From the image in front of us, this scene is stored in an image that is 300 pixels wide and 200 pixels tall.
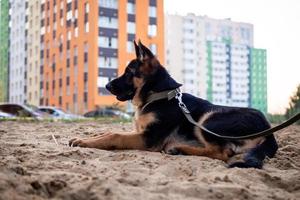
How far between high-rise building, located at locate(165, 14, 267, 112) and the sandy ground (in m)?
→ 42.3

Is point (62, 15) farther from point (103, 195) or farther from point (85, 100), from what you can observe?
point (103, 195)

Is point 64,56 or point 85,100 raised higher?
point 64,56

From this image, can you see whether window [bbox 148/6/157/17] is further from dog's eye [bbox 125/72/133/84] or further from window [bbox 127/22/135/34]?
dog's eye [bbox 125/72/133/84]

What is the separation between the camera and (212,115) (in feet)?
10.2

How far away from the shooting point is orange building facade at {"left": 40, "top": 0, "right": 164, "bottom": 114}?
76.6 feet

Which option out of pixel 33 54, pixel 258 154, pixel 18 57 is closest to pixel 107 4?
pixel 33 54

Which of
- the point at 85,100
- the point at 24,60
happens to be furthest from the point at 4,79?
the point at 85,100

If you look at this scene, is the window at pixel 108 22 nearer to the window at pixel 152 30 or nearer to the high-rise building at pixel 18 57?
the window at pixel 152 30

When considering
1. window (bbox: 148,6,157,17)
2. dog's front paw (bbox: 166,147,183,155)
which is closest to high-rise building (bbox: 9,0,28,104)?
window (bbox: 148,6,157,17)

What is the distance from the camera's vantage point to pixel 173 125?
3.14 m

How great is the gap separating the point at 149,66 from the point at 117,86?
298mm

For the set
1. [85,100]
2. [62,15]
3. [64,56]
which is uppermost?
[62,15]

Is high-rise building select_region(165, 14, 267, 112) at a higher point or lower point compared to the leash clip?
higher

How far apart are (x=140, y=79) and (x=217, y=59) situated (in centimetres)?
5043
